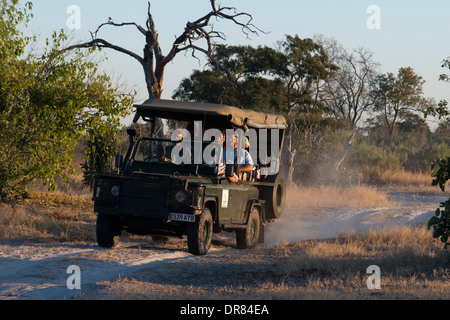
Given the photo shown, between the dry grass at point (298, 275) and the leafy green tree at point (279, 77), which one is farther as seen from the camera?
the leafy green tree at point (279, 77)

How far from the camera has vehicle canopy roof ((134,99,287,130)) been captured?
12039mm

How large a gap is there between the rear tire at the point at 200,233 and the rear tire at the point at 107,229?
1308 mm

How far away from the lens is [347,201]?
2234 cm

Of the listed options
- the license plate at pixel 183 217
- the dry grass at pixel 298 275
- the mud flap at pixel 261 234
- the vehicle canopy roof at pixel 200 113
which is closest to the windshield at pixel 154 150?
the vehicle canopy roof at pixel 200 113

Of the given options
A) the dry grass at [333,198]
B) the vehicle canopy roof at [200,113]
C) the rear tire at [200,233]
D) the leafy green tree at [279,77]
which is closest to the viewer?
the rear tire at [200,233]

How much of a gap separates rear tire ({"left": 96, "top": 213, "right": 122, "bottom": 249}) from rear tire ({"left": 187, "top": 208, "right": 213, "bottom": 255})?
4.29 ft

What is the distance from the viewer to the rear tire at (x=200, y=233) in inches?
427

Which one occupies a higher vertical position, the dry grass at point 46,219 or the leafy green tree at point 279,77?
the leafy green tree at point 279,77

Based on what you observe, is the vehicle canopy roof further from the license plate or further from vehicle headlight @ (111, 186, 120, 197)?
the license plate

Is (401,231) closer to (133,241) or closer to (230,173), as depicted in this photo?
(230,173)

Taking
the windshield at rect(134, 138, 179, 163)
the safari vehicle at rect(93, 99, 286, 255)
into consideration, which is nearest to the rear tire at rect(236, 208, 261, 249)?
the safari vehicle at rect(93, 99, 286, 255)

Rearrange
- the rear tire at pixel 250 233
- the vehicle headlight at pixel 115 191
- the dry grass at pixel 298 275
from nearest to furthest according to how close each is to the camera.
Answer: the dry grass at pixel 298 275
the vehicle headlight at pixel 115 191
the rear tire at pixel 250 233

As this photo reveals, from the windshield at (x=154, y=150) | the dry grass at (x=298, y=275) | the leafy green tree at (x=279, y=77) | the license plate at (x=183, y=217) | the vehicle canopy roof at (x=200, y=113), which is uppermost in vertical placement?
the leafy green tree at (x=279, y=77)

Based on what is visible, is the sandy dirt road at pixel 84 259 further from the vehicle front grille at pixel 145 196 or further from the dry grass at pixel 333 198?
the dry grass at pixel 333 198
